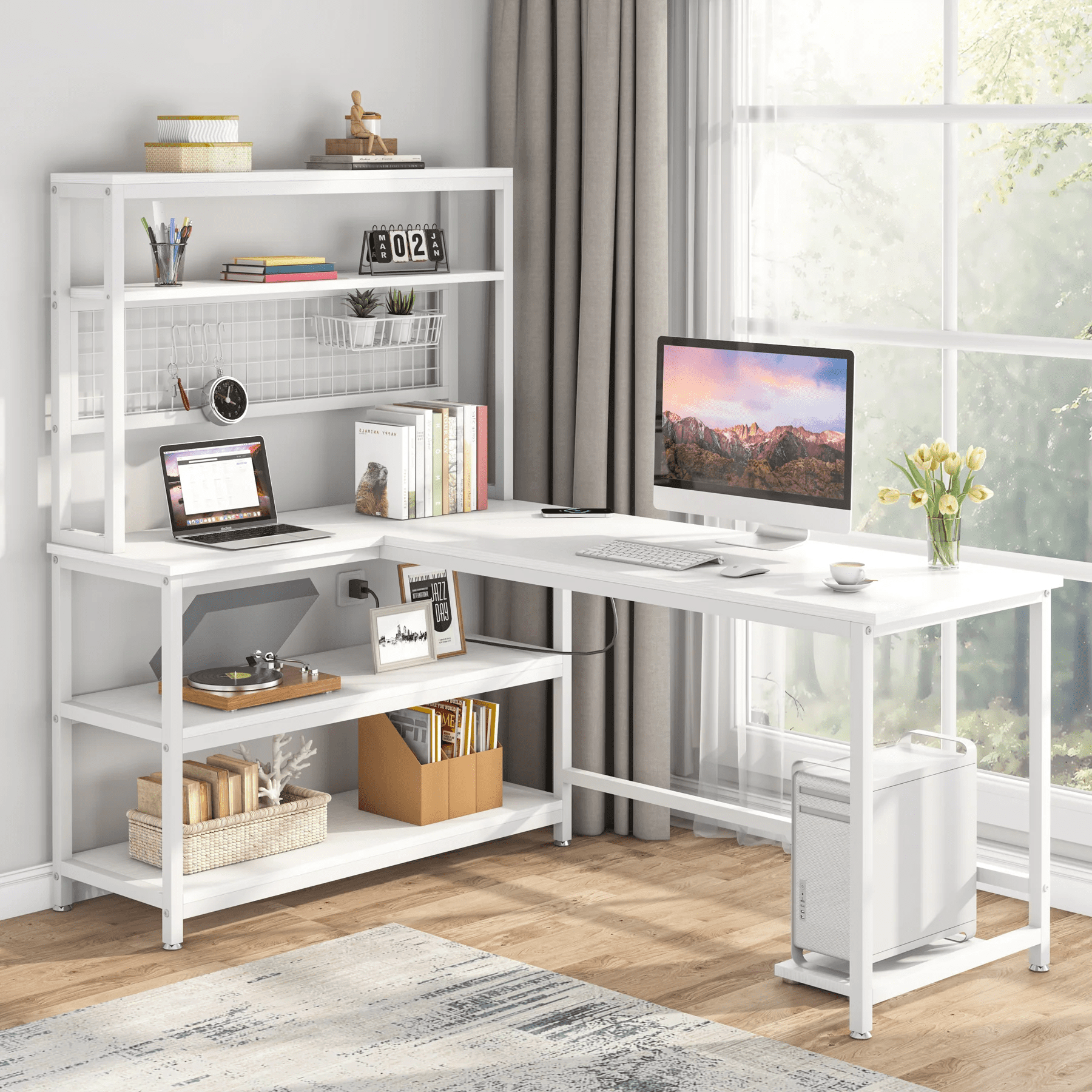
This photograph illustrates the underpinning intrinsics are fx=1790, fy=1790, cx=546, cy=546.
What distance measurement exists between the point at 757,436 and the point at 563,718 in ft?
3.42

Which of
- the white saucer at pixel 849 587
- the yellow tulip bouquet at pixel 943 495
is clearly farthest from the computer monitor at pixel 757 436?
the white saucer at pixel 849 587

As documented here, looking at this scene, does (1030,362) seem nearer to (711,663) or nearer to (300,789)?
(711,663)

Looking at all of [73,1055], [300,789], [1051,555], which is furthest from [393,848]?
[1051,555]

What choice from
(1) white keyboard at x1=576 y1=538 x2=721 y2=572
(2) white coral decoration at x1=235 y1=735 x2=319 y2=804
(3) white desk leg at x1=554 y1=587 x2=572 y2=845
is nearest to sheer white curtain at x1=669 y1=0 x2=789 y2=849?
(3) white desk leg at x1=554 y1=587 x2=572 y2=845

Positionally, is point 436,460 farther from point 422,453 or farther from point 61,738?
point 61,738

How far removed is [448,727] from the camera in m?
4.26

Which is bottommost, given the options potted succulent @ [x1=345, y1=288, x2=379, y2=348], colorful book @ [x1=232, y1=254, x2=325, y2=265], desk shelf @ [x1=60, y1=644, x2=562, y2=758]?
desk shelf @ [x1=60, y1=644, x2=562, y2=758]

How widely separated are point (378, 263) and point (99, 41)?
0.80 meters

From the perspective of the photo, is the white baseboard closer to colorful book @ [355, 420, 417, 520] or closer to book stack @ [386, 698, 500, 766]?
book stack @ [386, 698, 500, 766]

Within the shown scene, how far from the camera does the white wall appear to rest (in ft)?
12.3

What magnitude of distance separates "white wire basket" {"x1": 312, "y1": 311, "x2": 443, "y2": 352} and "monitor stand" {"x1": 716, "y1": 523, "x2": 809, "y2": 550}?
100 cm

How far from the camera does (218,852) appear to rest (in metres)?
3.82

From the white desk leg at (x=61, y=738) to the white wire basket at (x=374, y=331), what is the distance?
85cm

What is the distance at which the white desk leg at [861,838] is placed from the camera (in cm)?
314
